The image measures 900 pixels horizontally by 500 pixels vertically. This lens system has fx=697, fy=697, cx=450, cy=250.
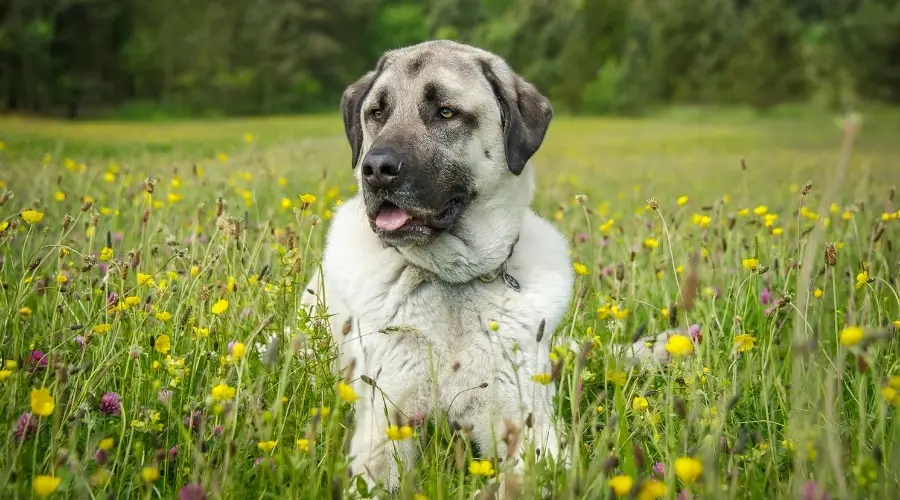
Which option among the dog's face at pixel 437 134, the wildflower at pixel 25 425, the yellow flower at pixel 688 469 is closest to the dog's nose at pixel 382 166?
the dog's face at pixel 437 134

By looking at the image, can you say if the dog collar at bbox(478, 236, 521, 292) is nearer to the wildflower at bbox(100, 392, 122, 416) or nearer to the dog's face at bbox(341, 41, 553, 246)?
the dog's face at bbox(341, 41, 553, 246)

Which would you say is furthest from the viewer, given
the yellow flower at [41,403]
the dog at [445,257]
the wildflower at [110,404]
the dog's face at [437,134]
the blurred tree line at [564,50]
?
the blurred tree line at [564,50]

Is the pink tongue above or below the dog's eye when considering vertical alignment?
below

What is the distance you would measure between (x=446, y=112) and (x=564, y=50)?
4237cm

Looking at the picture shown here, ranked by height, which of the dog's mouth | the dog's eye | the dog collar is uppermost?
the dog's eye

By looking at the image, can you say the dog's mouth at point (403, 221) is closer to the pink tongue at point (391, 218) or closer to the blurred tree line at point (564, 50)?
the pink tongue at point (391, 218)

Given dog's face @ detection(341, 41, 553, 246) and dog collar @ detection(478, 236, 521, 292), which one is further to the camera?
dog collar @ detection(478, 236, 521, 292)

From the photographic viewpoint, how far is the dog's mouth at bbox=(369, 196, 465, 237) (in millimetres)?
3133

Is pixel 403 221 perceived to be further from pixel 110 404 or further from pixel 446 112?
pixel 110 404

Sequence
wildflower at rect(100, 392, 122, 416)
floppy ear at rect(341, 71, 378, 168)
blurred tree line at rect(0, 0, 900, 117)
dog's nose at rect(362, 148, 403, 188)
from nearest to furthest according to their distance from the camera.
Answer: wildflower at rect(100, 392, 122, 416) → dog's nose at rect(362, 148, 403, 188) → floppy ear at rect(341, 71, 378, 168) → blurred tree line at rect(0, 0, 900, 117)

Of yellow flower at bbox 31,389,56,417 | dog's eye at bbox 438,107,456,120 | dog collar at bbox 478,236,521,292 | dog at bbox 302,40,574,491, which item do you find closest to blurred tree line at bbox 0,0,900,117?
dog at bbox 302,40,574,491

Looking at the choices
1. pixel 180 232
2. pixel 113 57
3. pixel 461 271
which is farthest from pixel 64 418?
pixel 113 57

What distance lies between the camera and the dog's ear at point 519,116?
11.1 ft

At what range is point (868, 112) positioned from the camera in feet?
98.8
